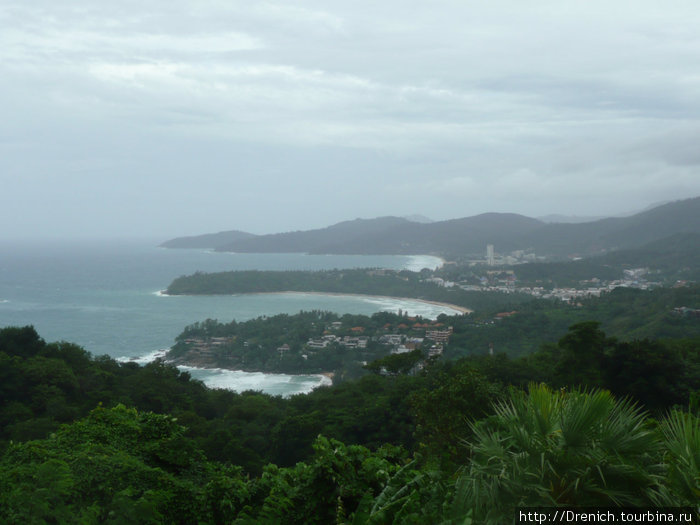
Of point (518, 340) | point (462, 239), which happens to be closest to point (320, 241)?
point (462, 239)

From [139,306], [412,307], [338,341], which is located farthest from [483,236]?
[338,341]

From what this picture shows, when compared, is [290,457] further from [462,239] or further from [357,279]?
[462,239]

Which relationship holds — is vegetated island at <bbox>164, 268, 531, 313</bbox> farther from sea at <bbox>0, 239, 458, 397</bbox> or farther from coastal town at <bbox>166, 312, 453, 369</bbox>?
Result: coastal town at <bbox>166, 312, 453, 369</bbox>

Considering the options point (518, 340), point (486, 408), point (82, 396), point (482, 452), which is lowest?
point (518, 340)

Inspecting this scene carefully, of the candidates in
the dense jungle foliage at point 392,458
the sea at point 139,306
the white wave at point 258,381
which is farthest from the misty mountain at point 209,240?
the dense jungle foliage at point 392,458

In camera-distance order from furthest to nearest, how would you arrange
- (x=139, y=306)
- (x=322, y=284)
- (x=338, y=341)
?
1. (x=322, y=284)
2. (x=139, y=306)
3. (x=338, y=341)

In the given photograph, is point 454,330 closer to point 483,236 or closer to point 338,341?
point 338,341
